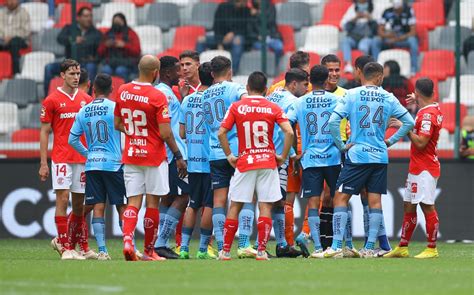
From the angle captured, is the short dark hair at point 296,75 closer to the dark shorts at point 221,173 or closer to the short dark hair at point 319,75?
the short dark hair at point 319,75

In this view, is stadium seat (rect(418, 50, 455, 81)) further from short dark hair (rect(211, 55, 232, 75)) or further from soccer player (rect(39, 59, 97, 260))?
soccer player (rect(39, 59, 97, 260))

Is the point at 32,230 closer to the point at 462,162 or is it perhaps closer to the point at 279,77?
the point at 279,77

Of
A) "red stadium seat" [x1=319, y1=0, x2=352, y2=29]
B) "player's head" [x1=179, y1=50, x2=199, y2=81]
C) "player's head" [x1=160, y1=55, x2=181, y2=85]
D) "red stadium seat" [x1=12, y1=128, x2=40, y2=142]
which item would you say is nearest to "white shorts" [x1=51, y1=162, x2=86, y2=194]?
"player's head" [x1=160, y1=55, x2=181, y2=85]

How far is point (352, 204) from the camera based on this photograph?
65.2ft

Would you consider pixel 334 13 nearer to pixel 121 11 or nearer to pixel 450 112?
pixel 450 112

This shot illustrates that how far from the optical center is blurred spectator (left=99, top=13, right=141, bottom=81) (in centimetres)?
2091

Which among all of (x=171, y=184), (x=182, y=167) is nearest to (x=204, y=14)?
(x=171, y=184)

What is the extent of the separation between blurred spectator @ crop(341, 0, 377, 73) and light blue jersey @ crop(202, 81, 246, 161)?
20.6 ft

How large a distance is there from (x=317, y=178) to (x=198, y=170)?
142 centimetres

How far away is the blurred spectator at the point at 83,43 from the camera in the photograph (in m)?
20.9

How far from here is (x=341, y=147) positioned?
49.1 feet

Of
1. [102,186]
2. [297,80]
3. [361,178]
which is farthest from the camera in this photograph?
[297,80]

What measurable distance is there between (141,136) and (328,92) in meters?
2.61

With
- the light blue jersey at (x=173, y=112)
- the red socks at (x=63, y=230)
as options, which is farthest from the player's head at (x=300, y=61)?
the red socks at (x=63, y=230)
